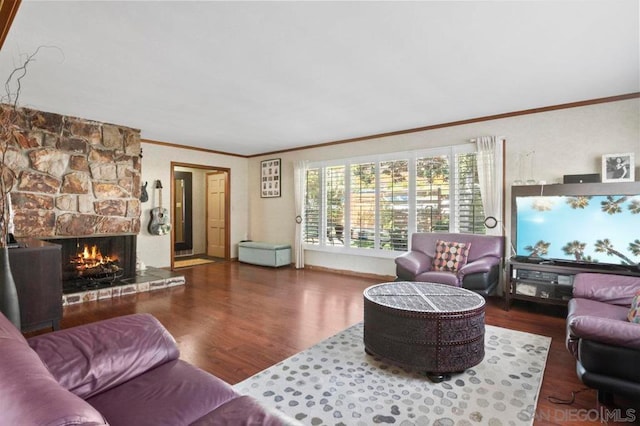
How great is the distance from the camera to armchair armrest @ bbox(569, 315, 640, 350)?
67.8 inches

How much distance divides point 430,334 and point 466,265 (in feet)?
6.94

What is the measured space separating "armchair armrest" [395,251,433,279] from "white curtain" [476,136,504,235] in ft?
3.14

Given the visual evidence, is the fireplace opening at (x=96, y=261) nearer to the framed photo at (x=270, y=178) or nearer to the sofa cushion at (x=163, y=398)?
the framed photo at (x=270, y=178)

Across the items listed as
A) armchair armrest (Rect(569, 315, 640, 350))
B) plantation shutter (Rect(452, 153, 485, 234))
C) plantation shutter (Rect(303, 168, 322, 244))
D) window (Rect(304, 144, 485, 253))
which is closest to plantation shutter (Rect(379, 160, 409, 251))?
window (Rect(304, 144, 485, 253))

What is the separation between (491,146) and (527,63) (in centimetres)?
170

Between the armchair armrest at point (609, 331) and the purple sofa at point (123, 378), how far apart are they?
1.68 metres

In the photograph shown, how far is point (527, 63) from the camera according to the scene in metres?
2.93

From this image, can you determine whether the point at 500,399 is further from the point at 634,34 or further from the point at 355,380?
the point at 634,34

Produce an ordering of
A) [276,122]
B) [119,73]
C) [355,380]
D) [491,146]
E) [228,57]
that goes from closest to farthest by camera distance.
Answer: [355,380] → [228,57] → [119,73] → [491,146] → [276,122]

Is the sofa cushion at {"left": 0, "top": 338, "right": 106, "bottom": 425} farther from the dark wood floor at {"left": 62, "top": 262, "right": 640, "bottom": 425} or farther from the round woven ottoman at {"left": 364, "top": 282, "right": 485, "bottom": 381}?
the round woven ottoman at {"left": 364, "top": 282, "right": 485, "bottom": 381}

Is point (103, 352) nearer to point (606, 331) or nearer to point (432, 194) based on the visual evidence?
point (606, 331)

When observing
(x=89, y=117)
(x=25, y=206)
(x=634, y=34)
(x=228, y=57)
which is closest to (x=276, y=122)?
(x=228, y=57)

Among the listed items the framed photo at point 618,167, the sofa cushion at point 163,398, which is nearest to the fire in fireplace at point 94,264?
the sofa cushion at point 163,398

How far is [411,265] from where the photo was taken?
424cm
